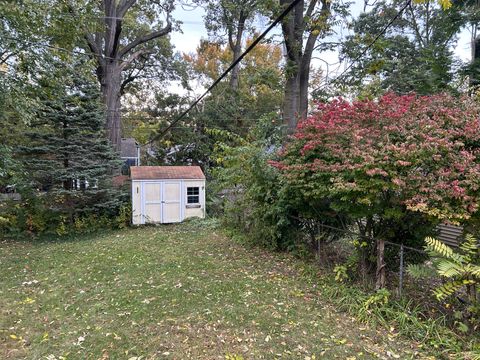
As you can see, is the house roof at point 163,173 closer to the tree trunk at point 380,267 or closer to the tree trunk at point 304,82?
the tree trunk at point 304,82

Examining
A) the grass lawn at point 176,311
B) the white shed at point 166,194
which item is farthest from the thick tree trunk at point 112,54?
the grass lawn at point 176,311

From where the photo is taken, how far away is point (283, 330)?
3232 mm

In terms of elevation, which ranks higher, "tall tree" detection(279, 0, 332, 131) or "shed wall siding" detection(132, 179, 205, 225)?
"tall tree" detection(279, 0, 332, 131)

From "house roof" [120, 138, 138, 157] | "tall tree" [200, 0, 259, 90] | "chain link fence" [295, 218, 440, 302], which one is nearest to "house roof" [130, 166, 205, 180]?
"tall tree" [200, 0, 259, 90]

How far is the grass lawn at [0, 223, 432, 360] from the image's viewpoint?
2.96m

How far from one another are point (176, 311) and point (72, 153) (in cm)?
682

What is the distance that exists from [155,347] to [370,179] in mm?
2722

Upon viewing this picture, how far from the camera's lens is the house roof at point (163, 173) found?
983cm

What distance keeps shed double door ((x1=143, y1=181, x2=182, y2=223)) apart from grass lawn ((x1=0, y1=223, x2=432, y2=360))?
11.9 ft

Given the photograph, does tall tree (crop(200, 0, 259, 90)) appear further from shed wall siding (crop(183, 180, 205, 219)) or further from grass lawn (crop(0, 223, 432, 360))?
grass lawn (crop(0, 223, 432, 360))

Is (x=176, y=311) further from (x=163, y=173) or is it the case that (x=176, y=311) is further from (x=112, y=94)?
(x=112, y=94)

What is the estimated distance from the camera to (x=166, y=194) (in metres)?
10.1

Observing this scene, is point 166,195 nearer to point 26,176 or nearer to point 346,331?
point 26,176

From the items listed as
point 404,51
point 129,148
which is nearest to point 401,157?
point 404,51
